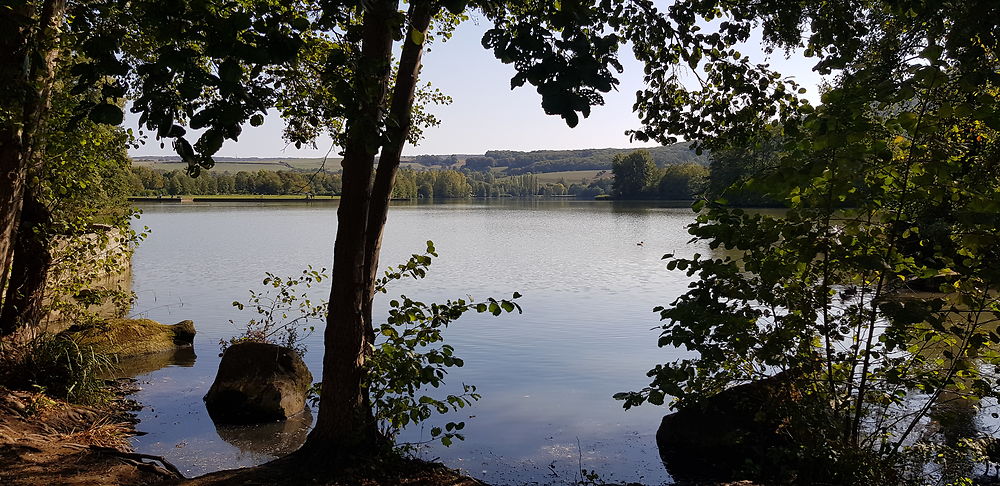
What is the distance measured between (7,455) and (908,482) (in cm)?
663

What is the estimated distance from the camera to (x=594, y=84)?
9.18 ft

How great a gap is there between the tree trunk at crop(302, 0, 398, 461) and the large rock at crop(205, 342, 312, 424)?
13.5 feet

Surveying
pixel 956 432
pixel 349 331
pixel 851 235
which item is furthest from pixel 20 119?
pixel 956 432

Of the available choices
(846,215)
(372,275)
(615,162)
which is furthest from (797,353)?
(615,162)

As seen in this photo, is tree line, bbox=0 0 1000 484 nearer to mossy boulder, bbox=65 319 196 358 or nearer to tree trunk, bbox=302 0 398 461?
tree trunk, bbox=302 0 398 461

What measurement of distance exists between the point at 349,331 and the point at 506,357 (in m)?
7.64

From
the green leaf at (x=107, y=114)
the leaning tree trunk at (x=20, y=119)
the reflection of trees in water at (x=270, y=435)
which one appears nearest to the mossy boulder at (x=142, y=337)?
the reflection of trees in water at (x=270, y=435)

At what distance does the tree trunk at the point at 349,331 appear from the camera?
4977 millimetres

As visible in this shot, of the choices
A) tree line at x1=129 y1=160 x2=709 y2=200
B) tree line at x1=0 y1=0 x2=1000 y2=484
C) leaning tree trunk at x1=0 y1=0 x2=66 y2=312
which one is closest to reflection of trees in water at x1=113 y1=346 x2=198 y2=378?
leaning tree trunk at x1=0 y1=0 x2=66 y2=312

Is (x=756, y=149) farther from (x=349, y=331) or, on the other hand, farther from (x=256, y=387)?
(x=256, y=387)

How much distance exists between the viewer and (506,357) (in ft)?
41.4

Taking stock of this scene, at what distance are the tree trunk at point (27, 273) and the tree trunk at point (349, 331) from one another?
4.79m

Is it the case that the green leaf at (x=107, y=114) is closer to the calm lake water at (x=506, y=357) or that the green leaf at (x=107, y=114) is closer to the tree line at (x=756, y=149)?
the tree line at (x=756, y=149)

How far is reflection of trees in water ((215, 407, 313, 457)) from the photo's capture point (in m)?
8.19
